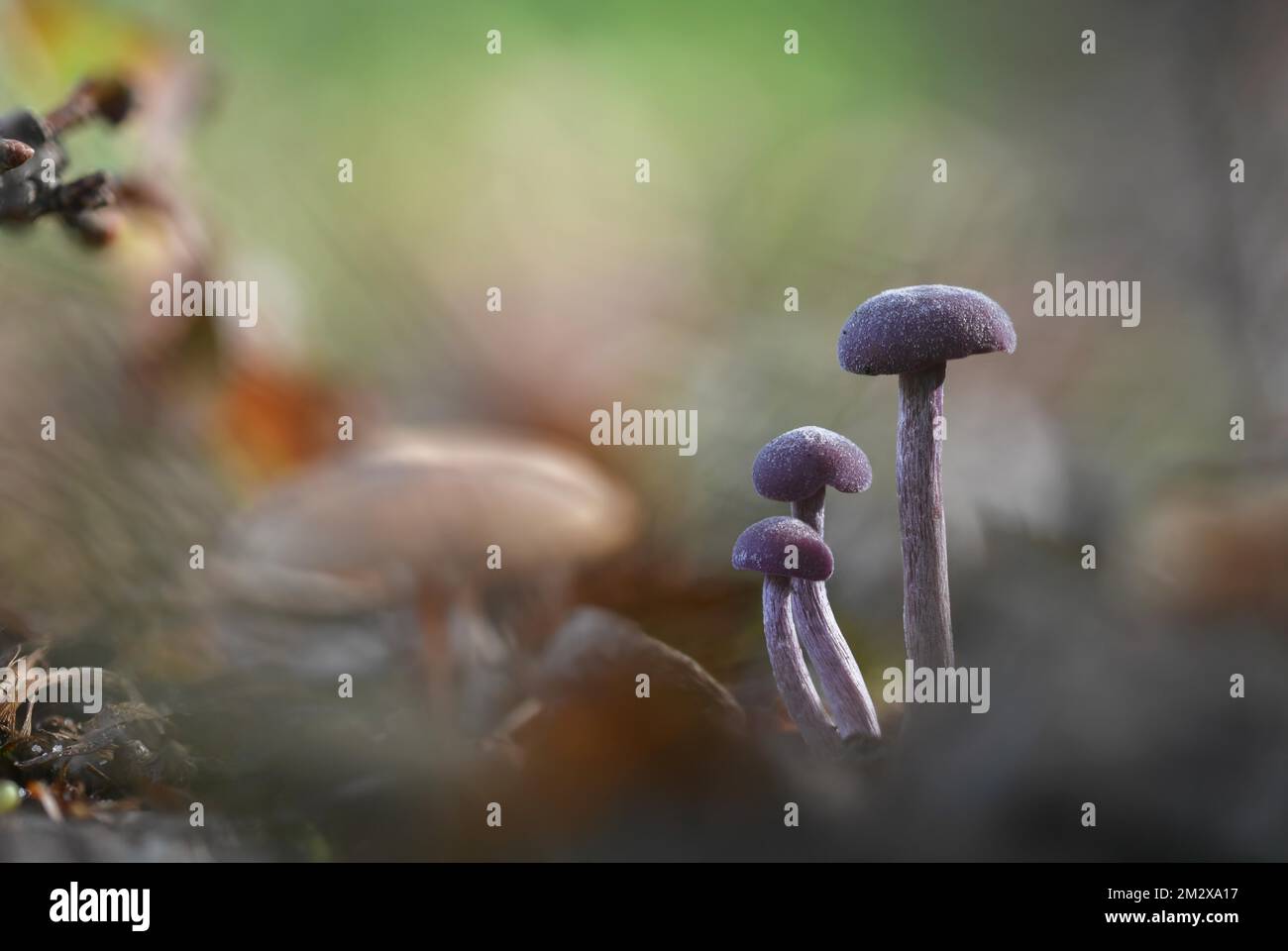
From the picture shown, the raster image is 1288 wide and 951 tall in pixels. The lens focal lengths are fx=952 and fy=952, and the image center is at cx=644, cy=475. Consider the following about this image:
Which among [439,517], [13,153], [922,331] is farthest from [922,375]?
[13,153]

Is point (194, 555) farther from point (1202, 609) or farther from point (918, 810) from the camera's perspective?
point (1202, 609)

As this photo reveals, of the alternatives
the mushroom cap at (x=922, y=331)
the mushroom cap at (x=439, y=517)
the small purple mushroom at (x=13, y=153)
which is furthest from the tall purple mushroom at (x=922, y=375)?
the small purple mushroom at (x=13, y=153)

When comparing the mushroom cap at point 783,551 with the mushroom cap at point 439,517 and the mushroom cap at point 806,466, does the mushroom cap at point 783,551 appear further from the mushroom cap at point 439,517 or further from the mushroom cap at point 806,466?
the mushroom cap at point 439,517

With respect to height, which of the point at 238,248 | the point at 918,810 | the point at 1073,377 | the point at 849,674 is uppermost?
the point at 238,248

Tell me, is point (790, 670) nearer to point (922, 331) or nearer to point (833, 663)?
point (833, 663)

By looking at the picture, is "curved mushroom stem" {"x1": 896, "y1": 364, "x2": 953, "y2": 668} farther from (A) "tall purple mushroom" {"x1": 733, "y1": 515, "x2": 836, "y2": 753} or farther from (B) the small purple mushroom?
(B) the small purple mushroom

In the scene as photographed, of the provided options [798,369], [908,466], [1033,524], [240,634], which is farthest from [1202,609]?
[240,634]
